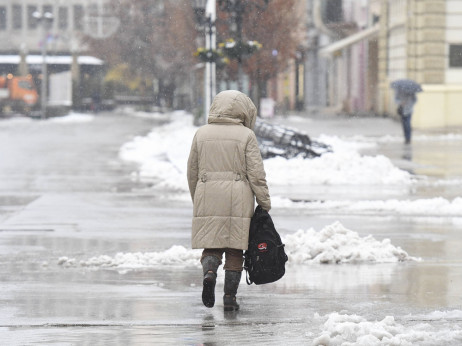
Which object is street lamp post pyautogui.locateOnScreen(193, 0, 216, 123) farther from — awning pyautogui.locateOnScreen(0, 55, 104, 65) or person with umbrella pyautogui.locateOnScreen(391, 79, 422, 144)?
awning pyautogui.locateOnScreen(0, 55, 104, 65)

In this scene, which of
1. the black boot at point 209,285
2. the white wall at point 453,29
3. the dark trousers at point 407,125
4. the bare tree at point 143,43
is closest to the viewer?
the black boot at point 209,285

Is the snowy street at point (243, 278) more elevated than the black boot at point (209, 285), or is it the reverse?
the black boot at point (209, 285)

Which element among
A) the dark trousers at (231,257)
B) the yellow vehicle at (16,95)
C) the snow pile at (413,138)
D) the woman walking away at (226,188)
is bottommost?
the yellow vehicle at (16,95)

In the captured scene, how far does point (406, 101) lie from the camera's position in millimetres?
31828

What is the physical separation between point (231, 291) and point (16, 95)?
207 feet

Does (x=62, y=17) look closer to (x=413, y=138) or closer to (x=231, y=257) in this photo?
(x=413, y=138)

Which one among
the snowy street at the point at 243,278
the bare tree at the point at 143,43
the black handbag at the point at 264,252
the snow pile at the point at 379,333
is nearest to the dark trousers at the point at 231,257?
the black handbag at the point at 264,252

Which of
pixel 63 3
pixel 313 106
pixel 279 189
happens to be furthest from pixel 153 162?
pixel 63 3

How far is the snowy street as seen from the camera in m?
7.42

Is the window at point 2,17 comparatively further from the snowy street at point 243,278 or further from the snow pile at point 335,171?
the snow pile at point 335,171

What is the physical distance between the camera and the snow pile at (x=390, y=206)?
48.4 feet

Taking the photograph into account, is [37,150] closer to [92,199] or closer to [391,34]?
[92,199]

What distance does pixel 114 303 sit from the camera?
27.7 feet

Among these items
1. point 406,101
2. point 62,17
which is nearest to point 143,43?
point 62,17
